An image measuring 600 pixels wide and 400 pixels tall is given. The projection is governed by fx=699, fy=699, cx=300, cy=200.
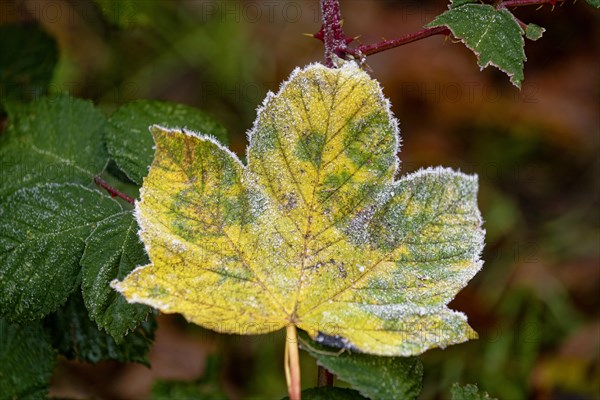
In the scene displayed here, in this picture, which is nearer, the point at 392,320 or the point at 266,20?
the point at 392,320

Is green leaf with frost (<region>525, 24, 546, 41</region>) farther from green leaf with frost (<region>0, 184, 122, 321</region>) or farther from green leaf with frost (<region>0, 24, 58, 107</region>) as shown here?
green leaf with frost (<region>0, 24, 58, 107</region>)

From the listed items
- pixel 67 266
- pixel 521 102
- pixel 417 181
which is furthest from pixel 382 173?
pixel 521 102

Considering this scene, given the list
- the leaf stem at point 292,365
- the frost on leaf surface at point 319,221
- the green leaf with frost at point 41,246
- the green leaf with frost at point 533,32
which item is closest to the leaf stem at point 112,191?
the green leaf with frost at point 41,246

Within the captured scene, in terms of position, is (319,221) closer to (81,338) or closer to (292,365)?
A: (292,365)

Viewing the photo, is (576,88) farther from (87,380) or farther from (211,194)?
(211,194)

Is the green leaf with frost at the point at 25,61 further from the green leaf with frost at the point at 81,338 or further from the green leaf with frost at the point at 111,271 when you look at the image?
the green leaf with frost at the point at 111,271

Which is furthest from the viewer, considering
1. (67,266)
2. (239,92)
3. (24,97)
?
(239,92)

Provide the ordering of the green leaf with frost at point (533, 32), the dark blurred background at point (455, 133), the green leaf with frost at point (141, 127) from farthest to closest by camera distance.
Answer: the dark blurred background at point (455, 133) < the green leaf with frost at point (141, 127) < the green leaf with frost at point (533, 32)
